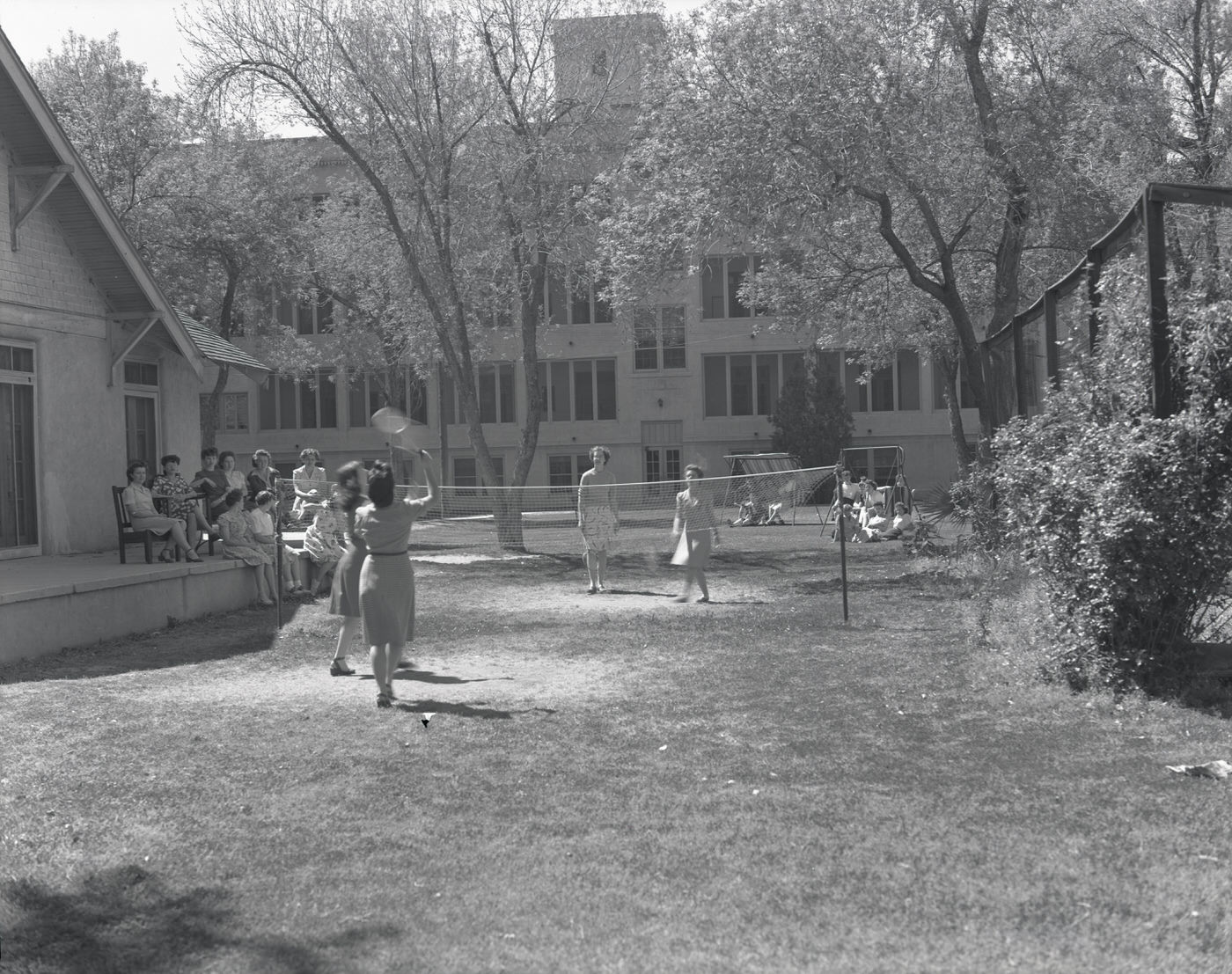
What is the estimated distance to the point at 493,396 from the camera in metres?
53.2

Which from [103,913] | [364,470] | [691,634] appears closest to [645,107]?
[691,634]

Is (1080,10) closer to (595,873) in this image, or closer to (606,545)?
(606,545)

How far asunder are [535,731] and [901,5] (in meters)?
15.0

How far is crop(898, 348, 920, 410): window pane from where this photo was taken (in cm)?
5225

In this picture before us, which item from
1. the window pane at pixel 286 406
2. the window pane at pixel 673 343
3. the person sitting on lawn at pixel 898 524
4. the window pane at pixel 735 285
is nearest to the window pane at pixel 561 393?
the window pane at pixel 673 343

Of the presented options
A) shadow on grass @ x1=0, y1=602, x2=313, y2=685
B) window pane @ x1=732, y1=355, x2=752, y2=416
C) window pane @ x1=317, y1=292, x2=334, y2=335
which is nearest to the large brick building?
window pane @ x1=732, y1=355, x2=752, y2=416

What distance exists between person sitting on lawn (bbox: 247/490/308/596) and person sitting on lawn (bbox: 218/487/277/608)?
0.08 m

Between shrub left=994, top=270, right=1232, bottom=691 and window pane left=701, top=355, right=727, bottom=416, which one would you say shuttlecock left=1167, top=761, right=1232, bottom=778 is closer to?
shrub left=994, top=270, right=1232, bottom=691

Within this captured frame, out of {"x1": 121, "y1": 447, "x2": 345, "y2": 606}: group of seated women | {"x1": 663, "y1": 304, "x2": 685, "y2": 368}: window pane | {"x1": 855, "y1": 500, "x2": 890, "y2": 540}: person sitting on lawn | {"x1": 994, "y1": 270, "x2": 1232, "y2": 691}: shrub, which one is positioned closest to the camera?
{"x1": 994, "y1": 270, "x2": 1232, "y2": 691}: shrub

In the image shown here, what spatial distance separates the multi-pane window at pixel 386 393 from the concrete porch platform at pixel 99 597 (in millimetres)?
33242

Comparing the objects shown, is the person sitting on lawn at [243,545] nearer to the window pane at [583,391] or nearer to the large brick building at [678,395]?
the large brick building at [678,395]

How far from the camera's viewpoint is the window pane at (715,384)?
52531 millimetres

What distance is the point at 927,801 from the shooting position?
623 cm

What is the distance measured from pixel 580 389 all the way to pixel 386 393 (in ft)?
25.0
